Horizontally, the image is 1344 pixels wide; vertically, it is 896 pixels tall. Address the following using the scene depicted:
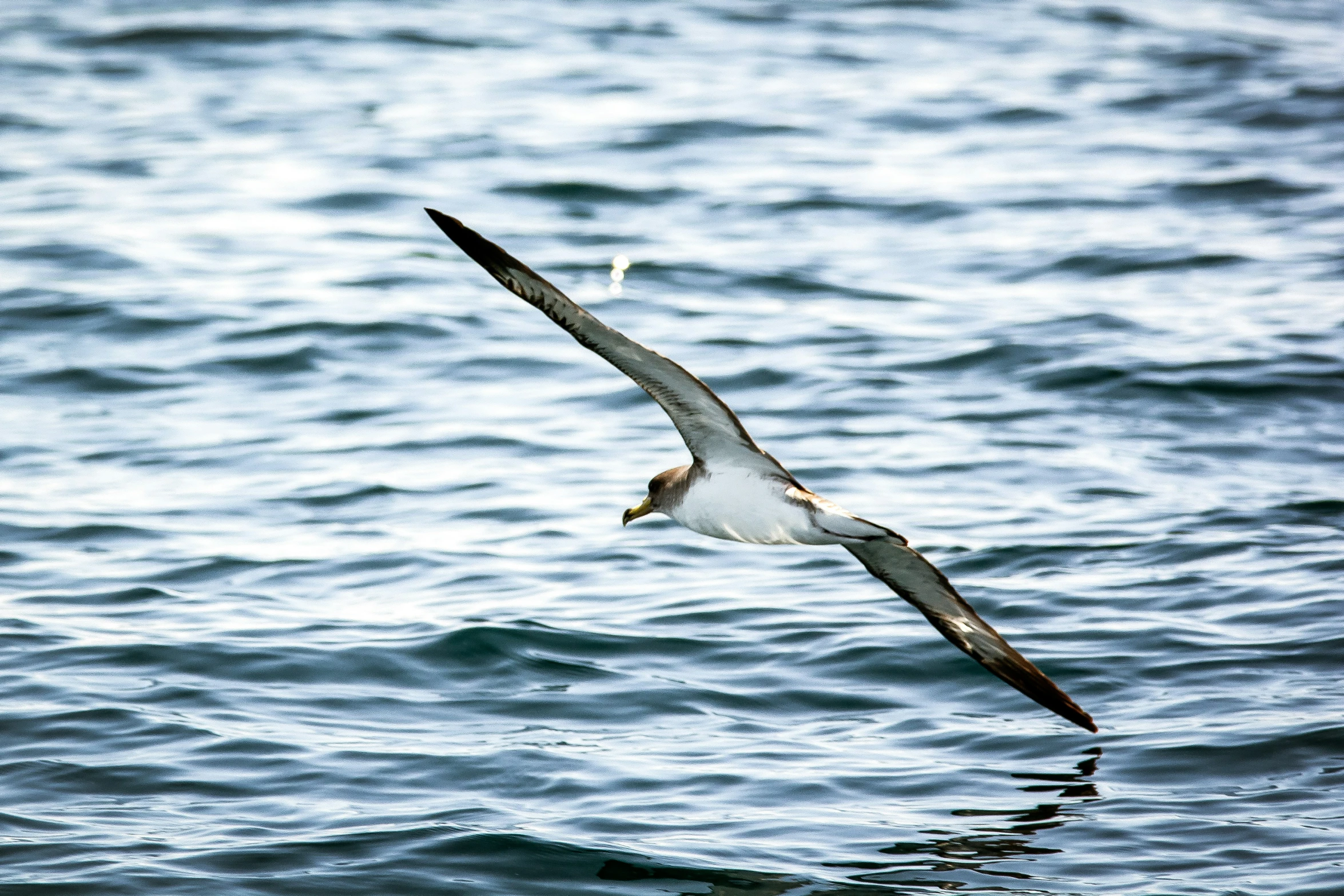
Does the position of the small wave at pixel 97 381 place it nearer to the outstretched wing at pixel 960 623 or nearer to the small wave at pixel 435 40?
the outstretched wing at pixel 960 623

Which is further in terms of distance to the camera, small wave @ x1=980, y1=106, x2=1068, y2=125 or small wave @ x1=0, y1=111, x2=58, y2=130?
small wave @ x1=980, y1=106, x2=1068, y2=125

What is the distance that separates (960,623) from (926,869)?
1325 mm

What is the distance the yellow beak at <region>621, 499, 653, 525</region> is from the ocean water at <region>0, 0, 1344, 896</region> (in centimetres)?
89

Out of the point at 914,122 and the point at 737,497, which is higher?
the point at 914,122

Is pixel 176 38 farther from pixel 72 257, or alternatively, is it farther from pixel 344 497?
pixel 344 497

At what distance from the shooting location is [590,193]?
1664 cm

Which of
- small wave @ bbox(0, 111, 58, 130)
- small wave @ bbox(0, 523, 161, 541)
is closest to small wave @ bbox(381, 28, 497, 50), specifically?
small wave @ bbox(0, 111, 58, 130)

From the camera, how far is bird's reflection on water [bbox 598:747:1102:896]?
5.95m

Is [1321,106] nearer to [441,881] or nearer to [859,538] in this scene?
[859,538]

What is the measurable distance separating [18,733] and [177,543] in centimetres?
217

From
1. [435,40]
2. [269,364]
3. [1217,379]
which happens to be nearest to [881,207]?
[1217,379]

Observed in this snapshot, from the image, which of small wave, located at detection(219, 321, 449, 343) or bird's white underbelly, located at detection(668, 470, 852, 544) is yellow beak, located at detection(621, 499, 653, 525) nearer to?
bird's white underbelly, located at detection(668, 470, 852, 544)

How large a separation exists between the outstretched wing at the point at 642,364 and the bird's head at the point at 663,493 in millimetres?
230

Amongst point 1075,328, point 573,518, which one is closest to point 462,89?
point 1075,328
